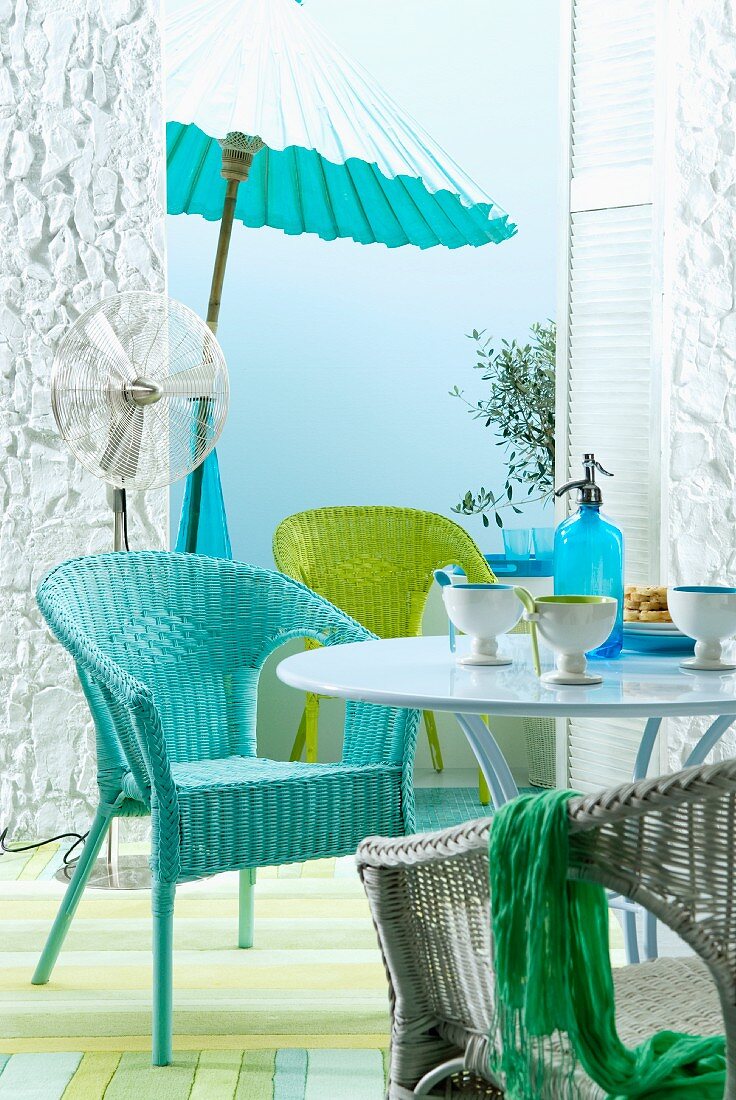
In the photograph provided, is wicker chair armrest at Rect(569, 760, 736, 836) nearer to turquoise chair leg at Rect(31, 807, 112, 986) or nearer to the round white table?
the round white table

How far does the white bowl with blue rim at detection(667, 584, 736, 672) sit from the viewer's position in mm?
1529

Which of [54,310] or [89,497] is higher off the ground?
[54,310]

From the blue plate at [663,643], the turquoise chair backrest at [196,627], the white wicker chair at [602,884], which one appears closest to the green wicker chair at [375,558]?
the turquoise chair backrest at [196,627]

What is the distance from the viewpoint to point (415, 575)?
364cm

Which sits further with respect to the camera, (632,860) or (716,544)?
(716,544)

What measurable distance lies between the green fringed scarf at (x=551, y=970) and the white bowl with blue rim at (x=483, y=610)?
0.68 meters

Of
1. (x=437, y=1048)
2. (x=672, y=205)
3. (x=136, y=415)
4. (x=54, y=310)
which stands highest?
(x=672, y=205)

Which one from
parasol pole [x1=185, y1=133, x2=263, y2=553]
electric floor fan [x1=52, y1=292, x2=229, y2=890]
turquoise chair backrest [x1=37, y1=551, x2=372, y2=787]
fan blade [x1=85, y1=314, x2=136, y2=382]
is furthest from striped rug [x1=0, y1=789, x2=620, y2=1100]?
fan blade [x1=85, y1=314, x2=136, y2=382]

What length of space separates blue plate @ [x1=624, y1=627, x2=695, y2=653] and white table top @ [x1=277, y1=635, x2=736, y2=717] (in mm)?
19

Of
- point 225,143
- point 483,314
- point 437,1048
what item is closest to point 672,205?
point 225,143

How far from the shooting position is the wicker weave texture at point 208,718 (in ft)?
6.06

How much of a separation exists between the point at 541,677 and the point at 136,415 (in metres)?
1.53

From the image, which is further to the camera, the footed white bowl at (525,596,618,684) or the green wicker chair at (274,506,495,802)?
the green wicker chair at (274,506,495,802)

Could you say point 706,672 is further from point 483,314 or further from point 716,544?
point 483,314
